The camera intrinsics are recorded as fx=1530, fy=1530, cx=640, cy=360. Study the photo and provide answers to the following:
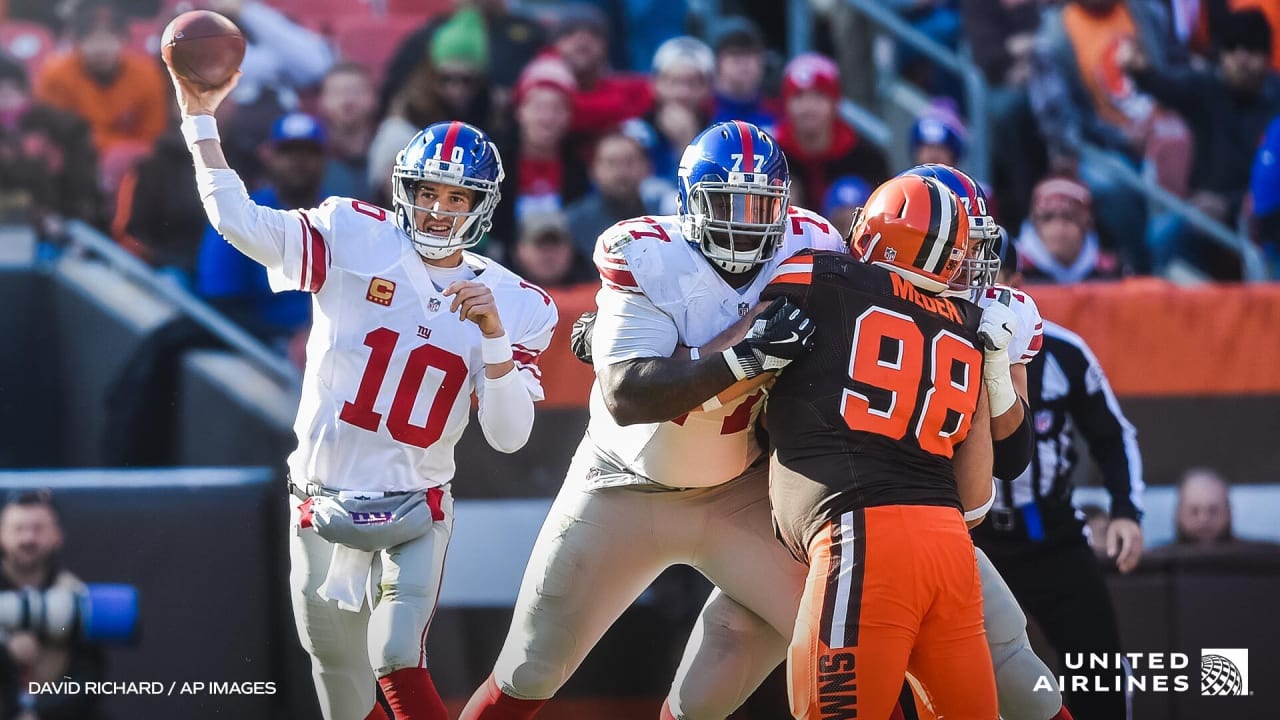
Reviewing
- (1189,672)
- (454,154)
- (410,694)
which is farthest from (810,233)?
(1189,672)

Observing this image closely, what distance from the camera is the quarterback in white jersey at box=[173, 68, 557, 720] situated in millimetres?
4070

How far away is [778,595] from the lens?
4062mm

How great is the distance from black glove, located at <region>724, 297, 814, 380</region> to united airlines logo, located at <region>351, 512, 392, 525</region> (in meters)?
1.09

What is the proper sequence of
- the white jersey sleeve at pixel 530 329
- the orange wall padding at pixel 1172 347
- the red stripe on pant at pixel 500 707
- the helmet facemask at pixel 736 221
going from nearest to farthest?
the helmet facemask at pixel 736 221
the red stripe on pant at pixel 500 707
the white jersey sleeve at pixel 530 329
the orange wall padding at pixel 1172 347

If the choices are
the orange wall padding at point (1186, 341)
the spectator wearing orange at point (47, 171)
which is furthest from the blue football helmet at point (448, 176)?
the spectator wearing orange at point (47, 171)

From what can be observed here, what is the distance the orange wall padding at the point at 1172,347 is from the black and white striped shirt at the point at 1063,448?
0.40 meters

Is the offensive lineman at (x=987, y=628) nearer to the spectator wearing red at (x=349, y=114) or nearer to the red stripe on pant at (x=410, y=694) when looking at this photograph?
the red stripe on pant at (x=410, y=694)

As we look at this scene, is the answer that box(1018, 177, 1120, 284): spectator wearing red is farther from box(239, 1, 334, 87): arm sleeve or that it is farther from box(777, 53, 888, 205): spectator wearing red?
box(239, 1, 334, 87): arm sleeve

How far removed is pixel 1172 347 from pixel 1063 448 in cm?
73

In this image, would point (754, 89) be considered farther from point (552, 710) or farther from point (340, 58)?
point (552, 710)

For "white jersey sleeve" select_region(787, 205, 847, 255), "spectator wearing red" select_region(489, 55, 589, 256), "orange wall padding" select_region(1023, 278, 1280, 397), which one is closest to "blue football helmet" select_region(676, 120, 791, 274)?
"white jersey sleeve" select_region(787, 205, 847, 255)

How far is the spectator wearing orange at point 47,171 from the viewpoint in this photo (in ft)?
21.6

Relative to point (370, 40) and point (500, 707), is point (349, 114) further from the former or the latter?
point (500, 707)

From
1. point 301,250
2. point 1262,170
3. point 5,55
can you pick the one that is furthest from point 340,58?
point 1262,170
